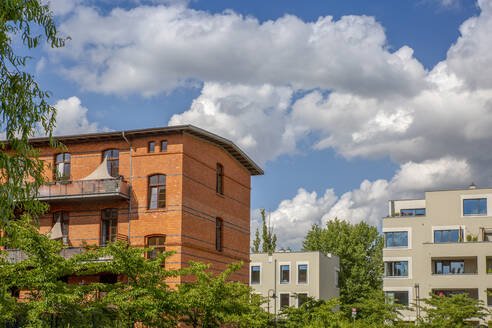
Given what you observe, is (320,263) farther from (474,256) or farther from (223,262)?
(223,262)

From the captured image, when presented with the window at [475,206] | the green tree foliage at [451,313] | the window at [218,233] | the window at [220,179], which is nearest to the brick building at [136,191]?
the window at [218,233]

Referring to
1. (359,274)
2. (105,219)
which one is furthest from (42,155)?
(359,274)

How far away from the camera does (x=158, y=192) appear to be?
38562 mm

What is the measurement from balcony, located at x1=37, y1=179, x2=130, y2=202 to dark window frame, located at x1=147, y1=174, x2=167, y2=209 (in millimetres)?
1331

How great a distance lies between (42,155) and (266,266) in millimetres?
31954

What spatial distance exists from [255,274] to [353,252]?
14.8m

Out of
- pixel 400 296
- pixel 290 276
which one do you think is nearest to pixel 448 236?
pixel 400 296

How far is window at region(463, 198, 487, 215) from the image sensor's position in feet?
179

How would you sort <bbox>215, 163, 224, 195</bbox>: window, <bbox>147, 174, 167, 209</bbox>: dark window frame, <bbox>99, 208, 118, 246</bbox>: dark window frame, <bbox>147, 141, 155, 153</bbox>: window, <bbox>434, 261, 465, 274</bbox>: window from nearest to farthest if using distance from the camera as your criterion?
<bbox>147, 174, 167, 209</bbox>: dark window frame → <bbox>99, 208, 118, 246</bbox>: dark window frame → <bbox>147, 141, 155, 153</bbox>: window → <bbox>215, 163, 224, 195</bbox>: window → <bbox>434, 261, 465, 274</bbox>: window

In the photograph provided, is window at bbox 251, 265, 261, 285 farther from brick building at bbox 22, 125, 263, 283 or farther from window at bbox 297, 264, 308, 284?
brick building at bbox 22, 125, 263, 283

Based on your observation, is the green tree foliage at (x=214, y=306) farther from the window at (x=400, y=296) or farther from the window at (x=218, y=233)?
the window at (x=400, y=296)

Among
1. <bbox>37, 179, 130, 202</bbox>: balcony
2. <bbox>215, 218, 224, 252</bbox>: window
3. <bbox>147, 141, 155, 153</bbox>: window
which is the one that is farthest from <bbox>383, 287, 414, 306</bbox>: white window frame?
<bbox>37, 179, 130, 202</bbox>: balcony

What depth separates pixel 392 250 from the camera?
56969 millimetres

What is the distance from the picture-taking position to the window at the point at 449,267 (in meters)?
53.2
